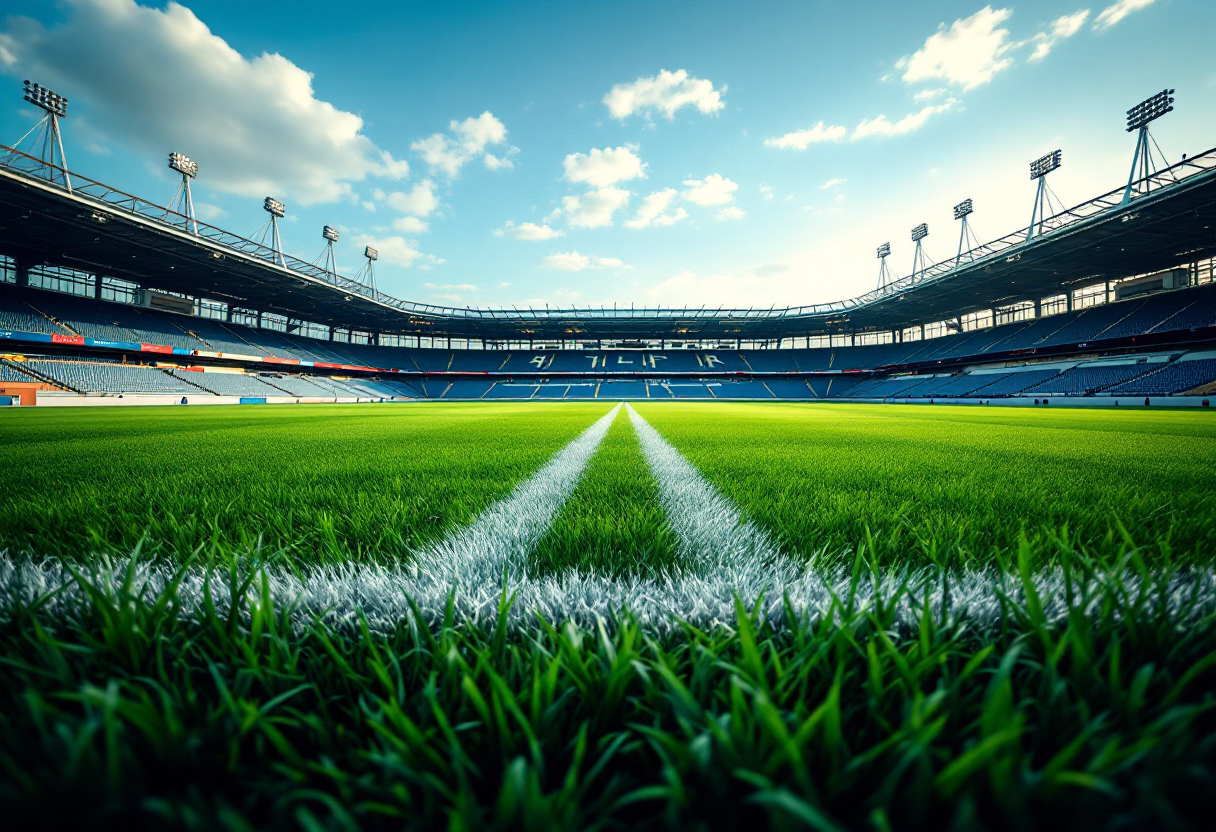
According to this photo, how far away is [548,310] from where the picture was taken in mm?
34969

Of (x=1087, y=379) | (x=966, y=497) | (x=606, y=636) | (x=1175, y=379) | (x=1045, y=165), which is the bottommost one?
(x=966, y=497)

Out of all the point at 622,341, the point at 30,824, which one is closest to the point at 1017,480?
the point at 30,824

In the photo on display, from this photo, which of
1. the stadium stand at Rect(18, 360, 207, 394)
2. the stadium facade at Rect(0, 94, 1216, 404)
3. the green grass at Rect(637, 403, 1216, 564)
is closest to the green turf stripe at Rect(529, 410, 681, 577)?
the green grass at Rect(637, 403, 1216, 564)

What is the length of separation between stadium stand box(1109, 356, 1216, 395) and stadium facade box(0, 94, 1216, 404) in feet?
0.29

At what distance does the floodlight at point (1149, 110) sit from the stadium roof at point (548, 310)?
4.59m

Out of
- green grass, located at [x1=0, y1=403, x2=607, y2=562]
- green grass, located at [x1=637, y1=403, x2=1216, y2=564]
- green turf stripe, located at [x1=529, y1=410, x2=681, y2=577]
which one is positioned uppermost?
green grass, located at [x1=0, y1=403, x2=607, y2=562]

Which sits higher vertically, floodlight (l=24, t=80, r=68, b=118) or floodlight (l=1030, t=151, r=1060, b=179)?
floodlight (l=24, t=80, r=68, b=118)

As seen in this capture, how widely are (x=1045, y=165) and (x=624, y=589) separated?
34.3 m

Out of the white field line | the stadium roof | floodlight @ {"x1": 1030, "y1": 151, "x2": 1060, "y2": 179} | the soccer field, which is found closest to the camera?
the soccer field

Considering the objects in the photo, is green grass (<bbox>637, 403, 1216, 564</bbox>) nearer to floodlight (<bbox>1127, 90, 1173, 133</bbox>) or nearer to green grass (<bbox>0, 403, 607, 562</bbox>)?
green grass (<bbox>0, 403, 607, 562</bbox>)

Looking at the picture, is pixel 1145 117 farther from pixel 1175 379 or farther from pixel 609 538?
pixel 609 538

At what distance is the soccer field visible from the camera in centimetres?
31

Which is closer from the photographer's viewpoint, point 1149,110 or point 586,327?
point 1149,110

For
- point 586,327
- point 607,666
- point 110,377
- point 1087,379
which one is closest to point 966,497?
point 607,666
